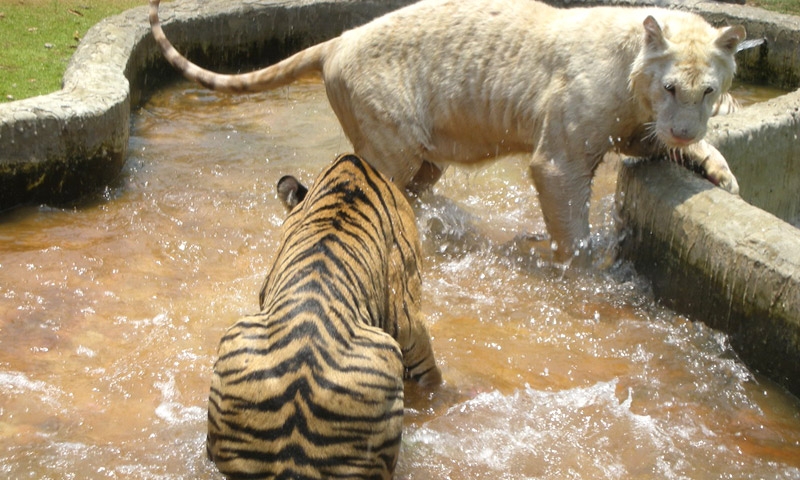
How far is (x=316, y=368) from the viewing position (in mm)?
2777

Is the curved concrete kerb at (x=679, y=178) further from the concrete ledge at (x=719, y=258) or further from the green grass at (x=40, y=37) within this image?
the green grass at (x=40, y=37)

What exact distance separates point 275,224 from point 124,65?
2.07 metres

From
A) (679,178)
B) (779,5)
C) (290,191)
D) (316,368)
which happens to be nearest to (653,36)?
(679,178)

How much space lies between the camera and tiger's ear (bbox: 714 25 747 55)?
4.72 m

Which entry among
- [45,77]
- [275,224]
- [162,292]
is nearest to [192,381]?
[162,292]

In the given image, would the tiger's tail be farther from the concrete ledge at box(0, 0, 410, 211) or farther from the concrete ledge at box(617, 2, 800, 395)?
the concrete ledge at box(617, 2, 800, 395)

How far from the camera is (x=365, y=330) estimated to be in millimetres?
3057

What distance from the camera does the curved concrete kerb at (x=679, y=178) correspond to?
4.32 metres

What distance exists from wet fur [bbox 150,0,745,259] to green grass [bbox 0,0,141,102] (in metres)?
1.75

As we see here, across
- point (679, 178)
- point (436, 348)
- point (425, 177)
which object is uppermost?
point (679, 178)

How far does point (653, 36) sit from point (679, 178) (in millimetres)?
810

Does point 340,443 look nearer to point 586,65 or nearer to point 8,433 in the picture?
point 8,433

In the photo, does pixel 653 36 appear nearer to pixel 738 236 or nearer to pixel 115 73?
pixel 738 236

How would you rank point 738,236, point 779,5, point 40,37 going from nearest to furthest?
point 738,236 → point 40,37 → point 779,5
